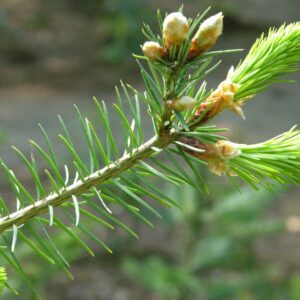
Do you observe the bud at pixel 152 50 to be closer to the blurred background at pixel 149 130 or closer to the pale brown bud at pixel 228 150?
the pale brown bud at pixel 228 150

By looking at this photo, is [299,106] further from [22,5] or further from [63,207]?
[63,207]

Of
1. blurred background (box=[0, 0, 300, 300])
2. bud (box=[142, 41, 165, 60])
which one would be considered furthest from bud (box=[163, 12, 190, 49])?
blurred background (box=[0, 0, 300, 300])

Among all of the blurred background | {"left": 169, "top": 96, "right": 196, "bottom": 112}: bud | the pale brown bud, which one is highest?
the blurred background

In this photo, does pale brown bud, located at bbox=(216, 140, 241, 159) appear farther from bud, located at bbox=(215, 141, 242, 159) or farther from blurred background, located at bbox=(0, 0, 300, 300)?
blurred background, located at bbox=(0, 0, 300, 300)

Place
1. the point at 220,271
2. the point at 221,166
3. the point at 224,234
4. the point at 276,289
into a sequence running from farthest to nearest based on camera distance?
1. the point at 220,271
2. the point at 276,289
3. the point at 224,234
4. the point at 221,166

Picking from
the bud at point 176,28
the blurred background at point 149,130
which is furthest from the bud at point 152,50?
the blurred background at point 149,130

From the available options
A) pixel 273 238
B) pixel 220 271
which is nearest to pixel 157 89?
pixel 220 271
